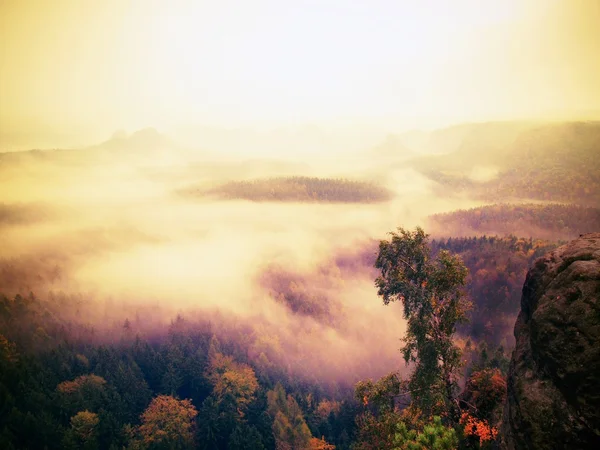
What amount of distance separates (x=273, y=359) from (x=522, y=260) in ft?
417

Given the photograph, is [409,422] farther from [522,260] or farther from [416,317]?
[522,260]

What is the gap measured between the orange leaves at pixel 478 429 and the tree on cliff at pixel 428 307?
2.92ft

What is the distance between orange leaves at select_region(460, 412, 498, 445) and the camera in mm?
24344

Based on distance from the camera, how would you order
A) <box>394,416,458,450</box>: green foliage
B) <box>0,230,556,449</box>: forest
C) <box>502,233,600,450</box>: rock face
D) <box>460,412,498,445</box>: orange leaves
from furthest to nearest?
<box>0,230,556,449</box>: forest, <box>460,412,498,445</box>: orange leaves, <box>394,416,458,450</box>: green foliage, <box>502,233,600,450</box>: rock face

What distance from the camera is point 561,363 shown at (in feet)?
55.3

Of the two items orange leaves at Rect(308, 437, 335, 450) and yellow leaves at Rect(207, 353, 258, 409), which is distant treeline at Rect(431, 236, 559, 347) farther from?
yellow leaves at Rect(207, 353, 258, 409)

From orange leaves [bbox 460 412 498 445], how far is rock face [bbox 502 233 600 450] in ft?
14.5

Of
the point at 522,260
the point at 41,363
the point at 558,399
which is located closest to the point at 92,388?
the point at 41,363

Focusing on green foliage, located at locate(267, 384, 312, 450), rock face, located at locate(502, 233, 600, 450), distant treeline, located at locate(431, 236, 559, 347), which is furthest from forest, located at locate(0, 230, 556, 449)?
rock face, located at locate(502, 233, 600, 450)

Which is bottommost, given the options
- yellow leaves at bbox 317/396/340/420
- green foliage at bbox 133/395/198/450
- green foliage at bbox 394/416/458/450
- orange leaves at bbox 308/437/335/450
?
yellow leaves at bbox 317/396/340/420

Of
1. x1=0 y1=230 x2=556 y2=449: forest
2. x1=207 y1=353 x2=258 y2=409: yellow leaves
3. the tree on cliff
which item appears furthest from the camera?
x1=207 y1=353 x2=258 y2=409: yellow leaves

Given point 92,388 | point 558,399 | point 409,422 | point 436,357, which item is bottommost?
point 92,388

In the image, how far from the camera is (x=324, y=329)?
183m

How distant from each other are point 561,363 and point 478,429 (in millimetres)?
11529
